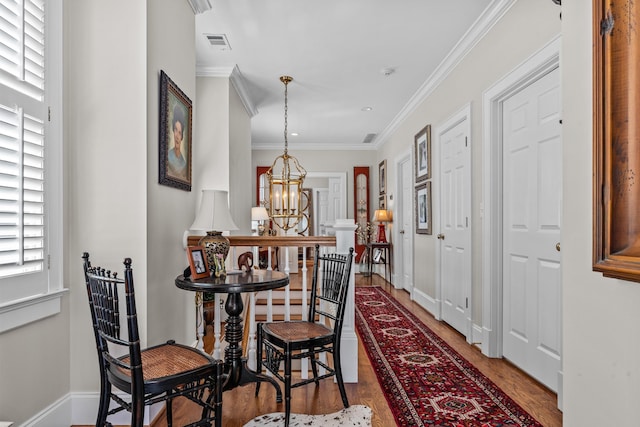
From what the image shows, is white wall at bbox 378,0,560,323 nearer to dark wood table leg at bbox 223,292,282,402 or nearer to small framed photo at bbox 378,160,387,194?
dark wood table leg at bbox 223,292,282,402

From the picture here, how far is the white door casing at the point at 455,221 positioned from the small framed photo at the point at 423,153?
321 millimetres

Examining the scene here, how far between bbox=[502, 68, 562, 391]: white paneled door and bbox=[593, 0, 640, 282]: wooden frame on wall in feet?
5.18

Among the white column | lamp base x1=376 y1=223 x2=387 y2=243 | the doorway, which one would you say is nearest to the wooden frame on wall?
the doorway

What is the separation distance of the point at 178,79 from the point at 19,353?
184 cm

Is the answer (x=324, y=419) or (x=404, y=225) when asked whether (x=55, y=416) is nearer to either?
(x=324, y=419)

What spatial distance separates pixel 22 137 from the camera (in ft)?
5.68

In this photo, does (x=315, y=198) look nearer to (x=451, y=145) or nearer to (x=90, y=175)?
(x=451, y=145)

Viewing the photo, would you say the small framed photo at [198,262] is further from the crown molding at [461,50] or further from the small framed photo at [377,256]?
the small framed photo at [377,256]

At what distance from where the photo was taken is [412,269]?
560 centimetres

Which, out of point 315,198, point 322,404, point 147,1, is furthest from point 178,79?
point 315,198

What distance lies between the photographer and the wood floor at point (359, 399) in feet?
7.18

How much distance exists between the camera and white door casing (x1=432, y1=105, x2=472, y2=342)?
3619 mm

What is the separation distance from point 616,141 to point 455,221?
10.1 ft

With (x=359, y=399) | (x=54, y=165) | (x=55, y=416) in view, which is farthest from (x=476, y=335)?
(x=54, y=165)
